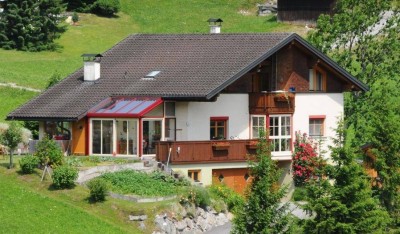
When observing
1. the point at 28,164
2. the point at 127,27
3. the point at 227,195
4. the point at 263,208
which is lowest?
the point at 263,208

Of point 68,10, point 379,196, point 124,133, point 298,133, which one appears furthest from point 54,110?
point 68,10

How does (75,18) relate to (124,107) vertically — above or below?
above

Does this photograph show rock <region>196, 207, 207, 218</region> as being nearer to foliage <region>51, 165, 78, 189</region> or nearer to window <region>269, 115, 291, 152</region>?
foliage <region>51, 165, 78, 189</region>

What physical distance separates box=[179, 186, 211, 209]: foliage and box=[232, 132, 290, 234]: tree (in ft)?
27.5

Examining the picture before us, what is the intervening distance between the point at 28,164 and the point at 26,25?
4325 centimetres

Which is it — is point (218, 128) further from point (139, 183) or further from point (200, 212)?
point (200, 212)

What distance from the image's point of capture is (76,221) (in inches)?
1873

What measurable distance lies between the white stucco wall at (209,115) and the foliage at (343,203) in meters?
14.9

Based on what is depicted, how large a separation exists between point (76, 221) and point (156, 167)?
27.4 feet

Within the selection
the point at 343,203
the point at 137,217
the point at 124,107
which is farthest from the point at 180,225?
the point at 124,107

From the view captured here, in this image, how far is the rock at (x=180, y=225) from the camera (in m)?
49.8

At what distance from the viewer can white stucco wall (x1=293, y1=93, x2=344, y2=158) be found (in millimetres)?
61156

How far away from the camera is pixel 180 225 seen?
164 ft

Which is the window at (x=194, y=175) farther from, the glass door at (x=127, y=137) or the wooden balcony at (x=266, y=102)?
the wooden balcony at (x=266, y=102)
